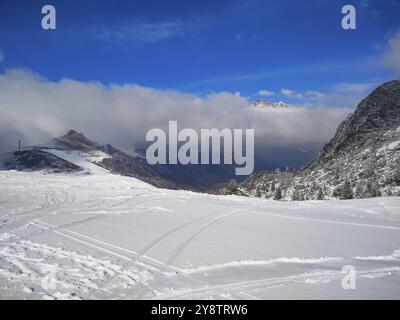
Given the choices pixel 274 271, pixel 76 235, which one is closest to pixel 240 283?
pixel 274 271

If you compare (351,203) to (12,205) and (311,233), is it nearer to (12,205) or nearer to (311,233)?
(311,233)

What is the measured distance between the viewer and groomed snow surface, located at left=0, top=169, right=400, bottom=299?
31.5 ft

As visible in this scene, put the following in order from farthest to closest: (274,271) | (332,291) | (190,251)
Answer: (190,251), (274,271), (332,291)

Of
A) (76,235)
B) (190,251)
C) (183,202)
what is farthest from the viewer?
(183,202)

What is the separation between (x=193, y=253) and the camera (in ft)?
42.8

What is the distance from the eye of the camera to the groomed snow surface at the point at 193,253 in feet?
31.5

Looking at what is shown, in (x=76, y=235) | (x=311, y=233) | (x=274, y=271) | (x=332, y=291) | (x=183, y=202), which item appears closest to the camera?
(x=332, y=291)

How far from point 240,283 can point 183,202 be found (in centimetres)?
1705
